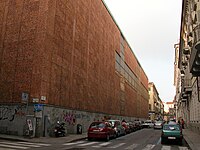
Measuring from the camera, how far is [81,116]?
87.0ft

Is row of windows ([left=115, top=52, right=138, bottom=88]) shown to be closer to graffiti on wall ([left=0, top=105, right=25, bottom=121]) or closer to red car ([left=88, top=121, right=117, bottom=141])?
red car ([left=88, top=121, right=117, bottom=141])

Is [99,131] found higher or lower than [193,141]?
higher

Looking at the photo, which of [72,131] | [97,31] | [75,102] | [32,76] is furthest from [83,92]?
[97,31]

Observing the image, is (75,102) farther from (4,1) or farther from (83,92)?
(4,1)

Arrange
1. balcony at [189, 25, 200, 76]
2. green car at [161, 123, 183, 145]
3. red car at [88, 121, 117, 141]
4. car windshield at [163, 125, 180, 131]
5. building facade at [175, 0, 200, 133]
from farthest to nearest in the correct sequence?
red car at [88, 121, 117, 141] < car windshield at [163, 125, 180, 131] < green car at [161, 123, 183, 145] < building facade at [175, 0, 200, 133] < balcony at [189, 25, 200, 76]

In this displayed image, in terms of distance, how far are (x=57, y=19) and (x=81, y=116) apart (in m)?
10.7

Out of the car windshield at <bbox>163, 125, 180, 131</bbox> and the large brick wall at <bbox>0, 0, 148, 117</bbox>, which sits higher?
the large brick wall at <bbox>0, 0, 148, 117</bbox>

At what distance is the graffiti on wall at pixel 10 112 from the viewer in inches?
771

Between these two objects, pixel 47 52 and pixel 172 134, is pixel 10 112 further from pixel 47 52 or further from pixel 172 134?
pixel 172 134

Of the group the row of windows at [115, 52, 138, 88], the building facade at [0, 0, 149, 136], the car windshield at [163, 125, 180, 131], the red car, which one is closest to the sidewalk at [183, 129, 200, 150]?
the car windshield at [163, 125, 180, 131]

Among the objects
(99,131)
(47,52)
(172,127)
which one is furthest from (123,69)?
(172,127)

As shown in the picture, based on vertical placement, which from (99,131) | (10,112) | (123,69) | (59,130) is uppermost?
(123,69)

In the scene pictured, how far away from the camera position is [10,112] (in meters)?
20.0

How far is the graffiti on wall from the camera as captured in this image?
19.6 m
